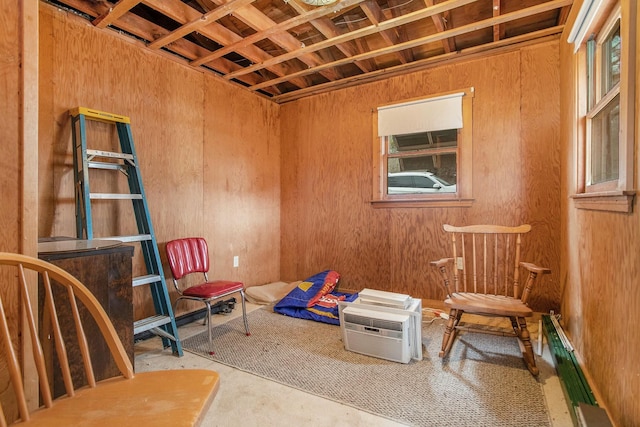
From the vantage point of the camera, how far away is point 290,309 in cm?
298

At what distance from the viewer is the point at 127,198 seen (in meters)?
2.14

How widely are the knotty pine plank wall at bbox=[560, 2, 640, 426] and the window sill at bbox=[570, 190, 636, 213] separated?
0.03 metres

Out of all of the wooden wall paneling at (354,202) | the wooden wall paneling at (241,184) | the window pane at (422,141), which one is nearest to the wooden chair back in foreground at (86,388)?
the wooden wall paneling at (241,184)

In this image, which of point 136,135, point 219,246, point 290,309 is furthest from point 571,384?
point 136,135

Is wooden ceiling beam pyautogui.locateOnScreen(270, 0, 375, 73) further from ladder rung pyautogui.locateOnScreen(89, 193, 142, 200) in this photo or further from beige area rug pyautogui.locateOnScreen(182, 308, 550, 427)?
beige area rug pyautogui.locateOnScreen(182, 308, 550, 427)

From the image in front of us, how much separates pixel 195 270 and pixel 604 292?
265 cm

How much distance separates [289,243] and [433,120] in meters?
2.19

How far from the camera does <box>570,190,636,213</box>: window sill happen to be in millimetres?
1170

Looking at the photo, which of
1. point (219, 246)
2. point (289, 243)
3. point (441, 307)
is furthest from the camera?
point (289, 243)

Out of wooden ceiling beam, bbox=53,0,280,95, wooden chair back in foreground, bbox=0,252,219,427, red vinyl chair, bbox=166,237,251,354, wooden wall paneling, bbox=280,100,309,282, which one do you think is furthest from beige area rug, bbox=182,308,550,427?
wooden ceiling beam, bbox=53,0,280,95

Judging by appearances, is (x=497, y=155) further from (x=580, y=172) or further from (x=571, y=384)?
(x=571, y=384)

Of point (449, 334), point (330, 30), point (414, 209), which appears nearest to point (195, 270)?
point (449, 334)

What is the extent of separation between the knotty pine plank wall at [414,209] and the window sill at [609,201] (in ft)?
2.91

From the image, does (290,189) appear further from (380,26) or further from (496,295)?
(496,295)
